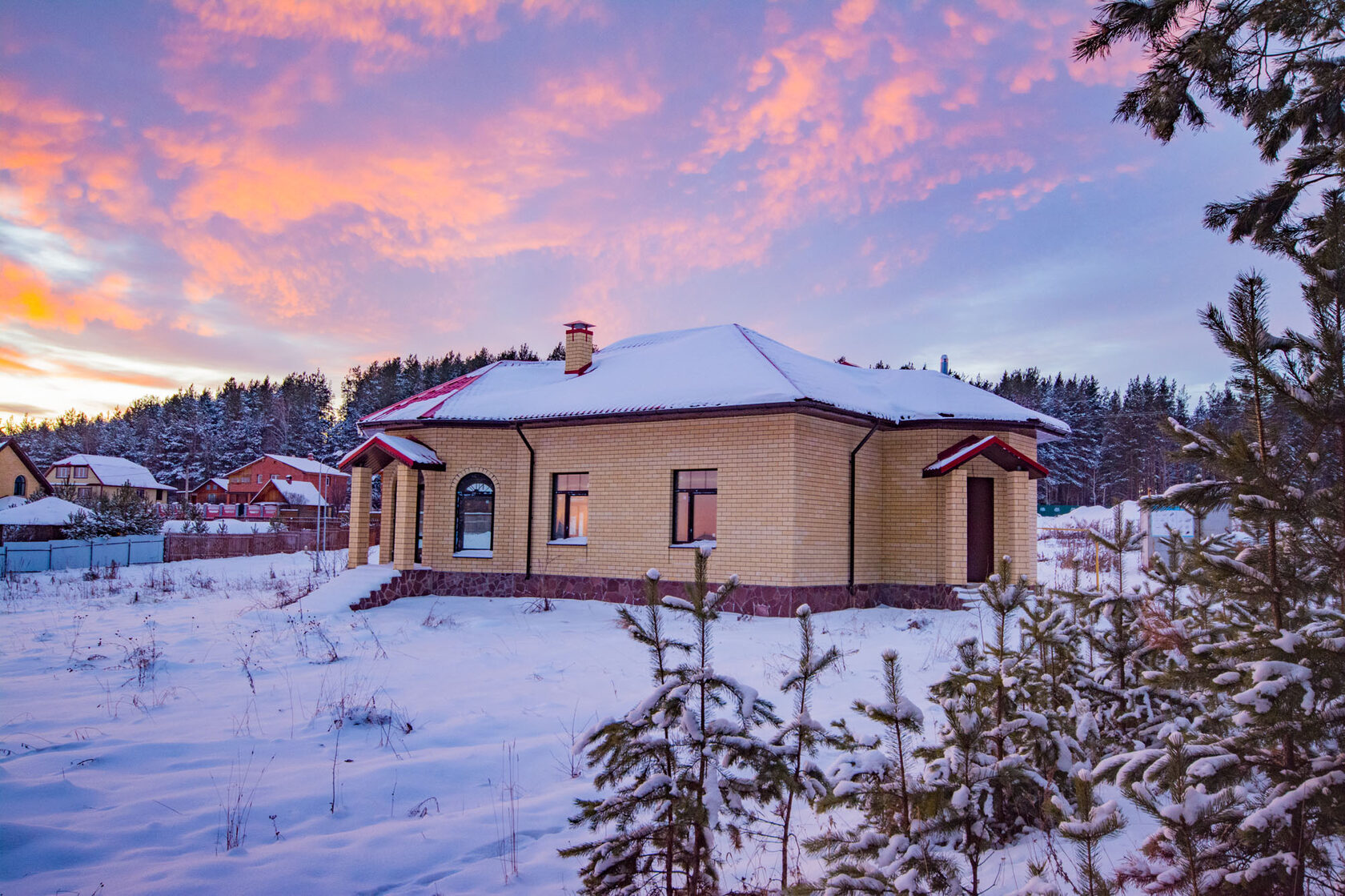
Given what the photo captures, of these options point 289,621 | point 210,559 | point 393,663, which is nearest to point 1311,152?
point 393,663

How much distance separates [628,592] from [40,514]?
1075 inches

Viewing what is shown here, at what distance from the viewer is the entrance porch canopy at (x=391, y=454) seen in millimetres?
15594

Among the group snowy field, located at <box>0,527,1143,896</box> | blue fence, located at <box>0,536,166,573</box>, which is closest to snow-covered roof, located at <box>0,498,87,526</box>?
blue fence, located at <box>0,536,166,573</box>

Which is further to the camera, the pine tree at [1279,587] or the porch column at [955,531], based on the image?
the porch column at [955,531]

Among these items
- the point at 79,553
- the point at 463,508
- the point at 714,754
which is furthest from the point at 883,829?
the point at 79,553

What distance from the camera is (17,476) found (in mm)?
42438

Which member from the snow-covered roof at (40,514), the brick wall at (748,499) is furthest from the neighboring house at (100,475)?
the brick wall at (748,499)

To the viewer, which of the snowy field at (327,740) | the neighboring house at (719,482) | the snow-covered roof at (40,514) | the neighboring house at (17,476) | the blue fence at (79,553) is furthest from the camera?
the neighboring house at (17,476)

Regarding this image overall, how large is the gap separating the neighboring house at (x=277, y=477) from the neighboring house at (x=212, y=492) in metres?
0.77

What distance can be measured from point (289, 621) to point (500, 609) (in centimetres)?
360

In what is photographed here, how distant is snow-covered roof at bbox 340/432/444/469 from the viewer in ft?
51.0

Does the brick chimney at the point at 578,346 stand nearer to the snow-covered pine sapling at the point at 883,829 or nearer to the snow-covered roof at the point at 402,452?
the snow-covered roof at the point at 402,452

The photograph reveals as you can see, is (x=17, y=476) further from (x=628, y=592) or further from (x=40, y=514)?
(x=628, y=592)

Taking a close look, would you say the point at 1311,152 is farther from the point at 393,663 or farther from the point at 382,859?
the point at 393,663
